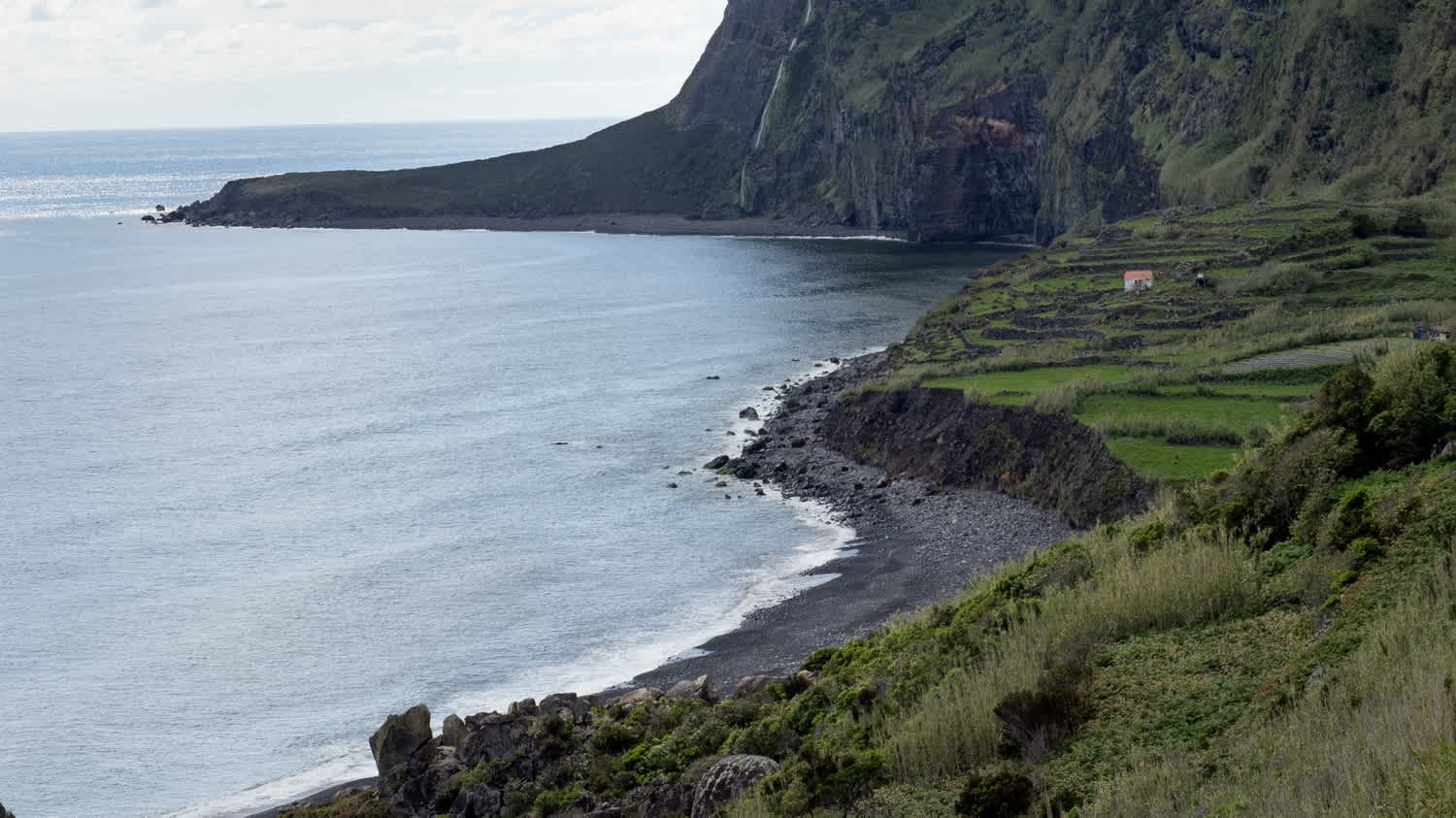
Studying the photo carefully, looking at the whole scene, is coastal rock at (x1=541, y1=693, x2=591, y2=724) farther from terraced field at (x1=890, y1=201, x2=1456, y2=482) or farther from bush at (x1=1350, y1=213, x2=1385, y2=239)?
bush at (x1=1350, y1=213, x2=1385, y2=239)

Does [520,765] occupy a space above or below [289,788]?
above

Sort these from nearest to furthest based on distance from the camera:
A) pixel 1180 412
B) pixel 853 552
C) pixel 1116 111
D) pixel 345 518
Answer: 1. pixel 853 552
2. pixel 1180 412
3. pixel 345 518
4. pixel 1116 111

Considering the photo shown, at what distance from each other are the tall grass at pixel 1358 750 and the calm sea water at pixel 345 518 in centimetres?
2538

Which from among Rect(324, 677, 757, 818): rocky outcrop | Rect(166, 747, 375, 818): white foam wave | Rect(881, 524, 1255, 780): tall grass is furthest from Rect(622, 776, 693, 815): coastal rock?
Rect(166, 747, 375, 818): white foam wave

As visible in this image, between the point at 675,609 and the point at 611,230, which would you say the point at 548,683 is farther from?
the point at 611,230

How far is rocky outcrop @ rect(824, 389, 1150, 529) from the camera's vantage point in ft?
159

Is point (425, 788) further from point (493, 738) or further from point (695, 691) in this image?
point (695, 691)

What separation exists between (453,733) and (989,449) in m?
31.5

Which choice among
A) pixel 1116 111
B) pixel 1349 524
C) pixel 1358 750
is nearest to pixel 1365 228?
pixel 1349 524

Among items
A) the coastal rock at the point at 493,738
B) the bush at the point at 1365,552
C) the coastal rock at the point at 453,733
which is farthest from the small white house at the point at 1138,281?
the bush at the point at 1365,552

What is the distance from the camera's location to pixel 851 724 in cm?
2033

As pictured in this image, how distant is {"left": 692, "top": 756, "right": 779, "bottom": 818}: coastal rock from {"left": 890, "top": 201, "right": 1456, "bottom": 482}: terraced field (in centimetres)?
2374

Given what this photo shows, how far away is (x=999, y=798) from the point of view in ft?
48.3

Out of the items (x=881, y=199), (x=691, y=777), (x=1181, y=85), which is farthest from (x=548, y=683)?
(x=881, y=199)
